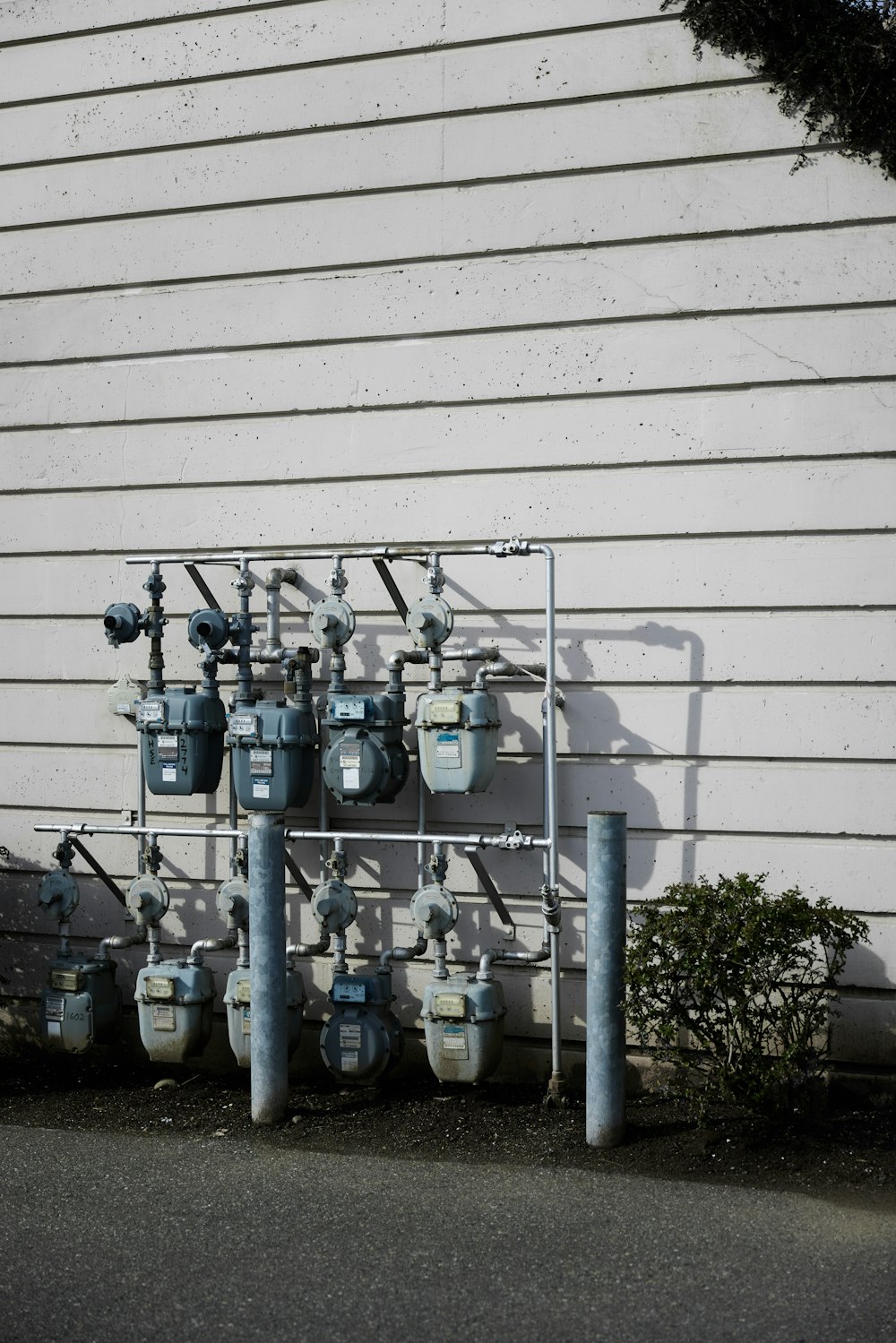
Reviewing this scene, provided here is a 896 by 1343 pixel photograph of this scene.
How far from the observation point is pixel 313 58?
6668 mm

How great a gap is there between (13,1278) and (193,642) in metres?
2.92

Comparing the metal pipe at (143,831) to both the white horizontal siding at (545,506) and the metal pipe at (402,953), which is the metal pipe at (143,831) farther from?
the white horizontal siding at (545,506)

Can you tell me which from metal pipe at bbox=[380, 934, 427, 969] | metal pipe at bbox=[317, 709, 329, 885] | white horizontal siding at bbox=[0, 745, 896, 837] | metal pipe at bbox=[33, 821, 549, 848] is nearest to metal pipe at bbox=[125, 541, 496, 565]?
metal pipe at bbox=[317, 709, 329, 885]

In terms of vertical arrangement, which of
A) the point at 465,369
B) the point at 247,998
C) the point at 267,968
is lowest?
the point at 247,998

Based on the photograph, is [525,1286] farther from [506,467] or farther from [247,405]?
[247,405]

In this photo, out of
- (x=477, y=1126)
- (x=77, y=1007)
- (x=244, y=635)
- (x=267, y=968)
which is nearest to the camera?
(x=267, y=968)

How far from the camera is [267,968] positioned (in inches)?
222

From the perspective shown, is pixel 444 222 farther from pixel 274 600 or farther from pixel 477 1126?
pixel 477 1126

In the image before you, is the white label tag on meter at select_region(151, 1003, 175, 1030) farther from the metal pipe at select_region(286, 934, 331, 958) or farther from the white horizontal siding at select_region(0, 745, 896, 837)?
the white horizontal siding at select_region(0, 745, 896, 837)

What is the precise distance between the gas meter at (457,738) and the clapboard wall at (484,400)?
1.16ft

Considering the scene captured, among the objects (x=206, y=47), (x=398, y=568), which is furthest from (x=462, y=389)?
(x=206, y=47)

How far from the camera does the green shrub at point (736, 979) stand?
17.1 ft

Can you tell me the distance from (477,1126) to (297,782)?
1.64m

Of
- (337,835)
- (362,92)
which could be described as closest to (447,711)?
(337,835)
